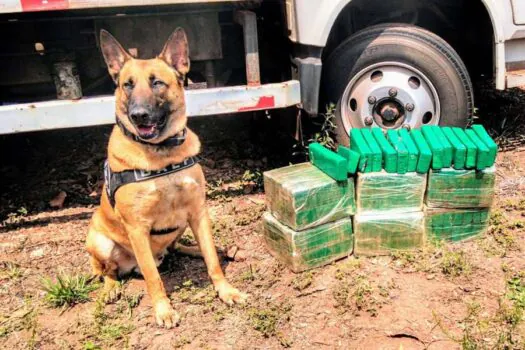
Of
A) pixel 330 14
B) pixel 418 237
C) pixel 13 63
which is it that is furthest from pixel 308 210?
pixel 13 63

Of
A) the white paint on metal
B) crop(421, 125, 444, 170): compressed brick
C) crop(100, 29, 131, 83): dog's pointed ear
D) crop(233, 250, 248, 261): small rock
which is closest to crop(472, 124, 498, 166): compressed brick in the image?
crop(421, 125, 444, 170): compressed brick

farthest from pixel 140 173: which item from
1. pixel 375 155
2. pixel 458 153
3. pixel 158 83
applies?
pixel 458 153

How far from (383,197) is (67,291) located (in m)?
1.93

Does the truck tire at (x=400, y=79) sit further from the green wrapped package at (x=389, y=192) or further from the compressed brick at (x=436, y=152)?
the green wrapped package at (x=389, y=192)

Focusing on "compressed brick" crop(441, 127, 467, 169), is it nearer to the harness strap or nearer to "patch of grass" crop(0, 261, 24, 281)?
the harness strap

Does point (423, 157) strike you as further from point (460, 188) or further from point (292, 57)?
point (292, 57)

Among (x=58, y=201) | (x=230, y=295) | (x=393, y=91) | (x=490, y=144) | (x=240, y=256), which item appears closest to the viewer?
(x=230, y=295)

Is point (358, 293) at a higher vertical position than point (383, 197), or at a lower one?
lower

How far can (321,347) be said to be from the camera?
8.04ft

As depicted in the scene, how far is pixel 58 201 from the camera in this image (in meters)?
4.23

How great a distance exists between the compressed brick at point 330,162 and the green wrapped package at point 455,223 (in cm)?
60

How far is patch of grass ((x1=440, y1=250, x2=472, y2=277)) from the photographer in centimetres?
287

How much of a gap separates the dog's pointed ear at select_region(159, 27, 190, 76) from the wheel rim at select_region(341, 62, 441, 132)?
4.47 feet

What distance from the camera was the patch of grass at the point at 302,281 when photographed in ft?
9.48
